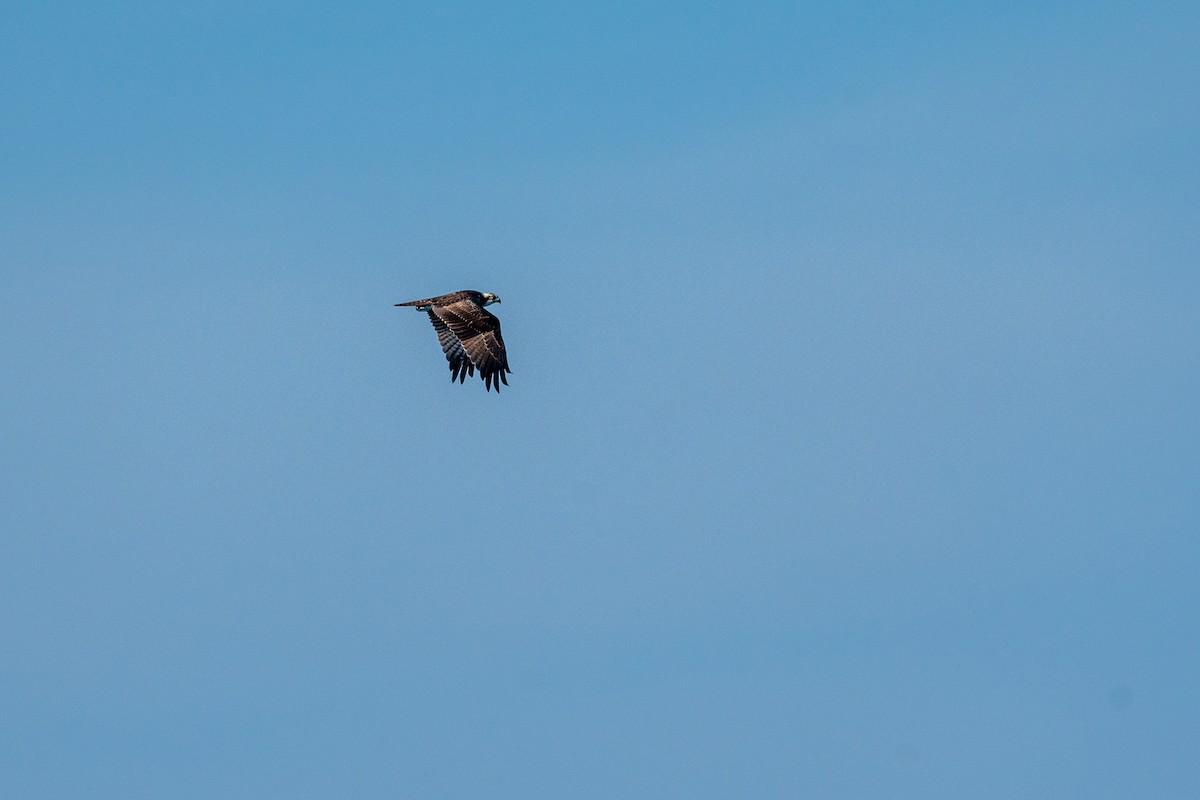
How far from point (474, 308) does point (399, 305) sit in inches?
102

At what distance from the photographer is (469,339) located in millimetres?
65938

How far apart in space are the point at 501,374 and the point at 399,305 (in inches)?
179

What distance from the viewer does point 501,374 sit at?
65500 mm

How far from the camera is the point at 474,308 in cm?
6681

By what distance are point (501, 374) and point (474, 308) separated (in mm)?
2546

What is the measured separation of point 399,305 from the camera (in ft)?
223

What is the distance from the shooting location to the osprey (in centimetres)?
6550

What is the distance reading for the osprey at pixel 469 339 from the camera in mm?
65500
